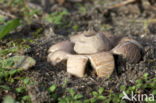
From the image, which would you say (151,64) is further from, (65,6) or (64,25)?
(65,6)

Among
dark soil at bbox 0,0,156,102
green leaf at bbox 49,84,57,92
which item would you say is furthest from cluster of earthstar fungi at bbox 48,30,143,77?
green leaf at bbox 49,84,57,92

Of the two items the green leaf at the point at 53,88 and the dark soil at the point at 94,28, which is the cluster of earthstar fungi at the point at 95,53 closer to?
the dark soil at the point at 94,28

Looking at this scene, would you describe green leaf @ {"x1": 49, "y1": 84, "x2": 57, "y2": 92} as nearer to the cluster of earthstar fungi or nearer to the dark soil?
the dark soil

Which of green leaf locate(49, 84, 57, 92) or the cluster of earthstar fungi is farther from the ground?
the cluster of earthstar fungi

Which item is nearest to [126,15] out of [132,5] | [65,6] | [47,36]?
[132,5]

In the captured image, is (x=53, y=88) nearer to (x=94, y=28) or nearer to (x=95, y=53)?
(x=95, y=53)
